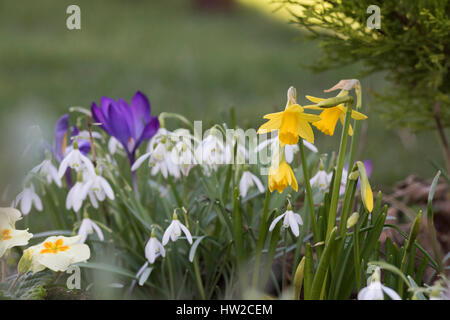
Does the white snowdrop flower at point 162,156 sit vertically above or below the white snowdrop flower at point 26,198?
above

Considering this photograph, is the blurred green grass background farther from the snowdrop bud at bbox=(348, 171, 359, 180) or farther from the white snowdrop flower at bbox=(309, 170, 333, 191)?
the snowdrop bud at bbox=(348, 171, 359, 180)

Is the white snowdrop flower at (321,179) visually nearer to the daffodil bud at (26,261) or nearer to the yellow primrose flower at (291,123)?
the yellow primrose flower at (291,123)

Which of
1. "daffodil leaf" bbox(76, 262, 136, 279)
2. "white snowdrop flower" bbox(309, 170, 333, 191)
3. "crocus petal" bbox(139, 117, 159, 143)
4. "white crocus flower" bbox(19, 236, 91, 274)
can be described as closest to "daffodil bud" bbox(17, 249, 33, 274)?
"white crocus flower" bbox(19, 236, 91, 274)

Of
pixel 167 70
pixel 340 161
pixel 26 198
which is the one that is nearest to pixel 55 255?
pixel 26 198

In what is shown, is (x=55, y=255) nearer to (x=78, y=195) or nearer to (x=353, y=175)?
(x=78, y=195)

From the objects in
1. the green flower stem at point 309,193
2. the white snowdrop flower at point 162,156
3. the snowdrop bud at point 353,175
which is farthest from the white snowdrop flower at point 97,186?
the snowdrop bud at point 353,175

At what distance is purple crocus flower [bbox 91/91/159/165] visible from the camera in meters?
1.40

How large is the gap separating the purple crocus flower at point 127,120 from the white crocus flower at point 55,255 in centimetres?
36

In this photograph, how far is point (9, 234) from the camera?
1.15 metres

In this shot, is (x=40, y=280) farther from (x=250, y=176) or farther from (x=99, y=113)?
(x=250, y=176)

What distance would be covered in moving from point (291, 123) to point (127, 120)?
0.58m

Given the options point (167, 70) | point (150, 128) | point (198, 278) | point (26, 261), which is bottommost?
point (198, 278)

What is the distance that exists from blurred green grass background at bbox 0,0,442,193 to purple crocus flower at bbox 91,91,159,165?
15.4 inches

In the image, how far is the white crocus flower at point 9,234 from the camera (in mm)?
1113
